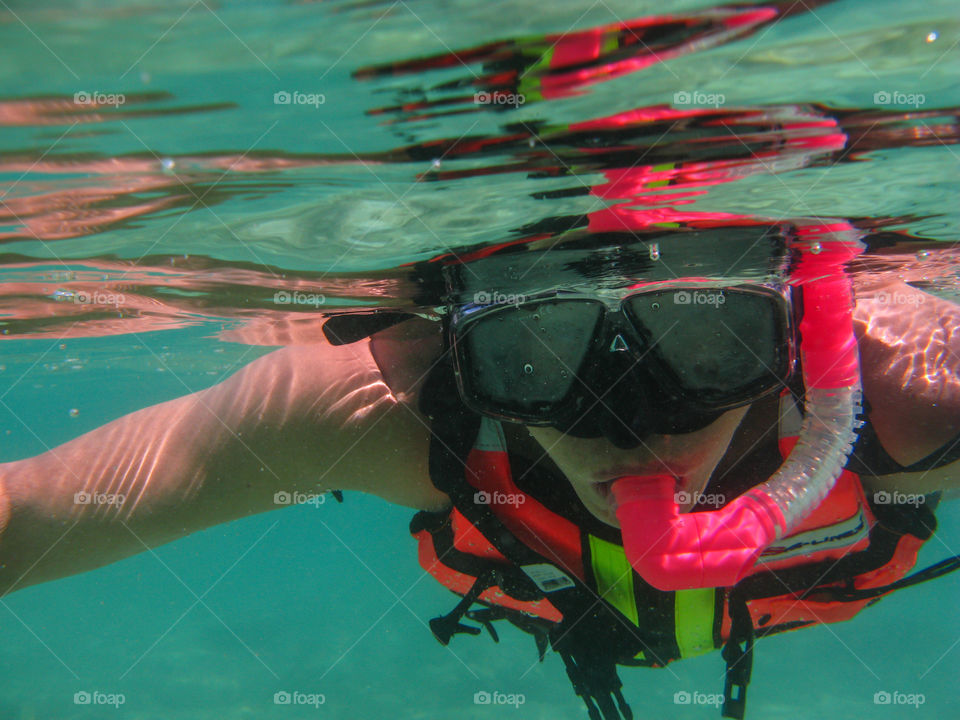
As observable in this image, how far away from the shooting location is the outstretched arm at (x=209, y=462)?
134 inches

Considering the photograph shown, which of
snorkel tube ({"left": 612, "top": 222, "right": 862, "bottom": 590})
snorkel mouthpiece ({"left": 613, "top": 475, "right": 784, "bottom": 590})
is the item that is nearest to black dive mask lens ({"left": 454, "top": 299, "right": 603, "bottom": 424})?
snorkel tube ({"left": 612, "top": 222, "right": 862, "bottom": 590})

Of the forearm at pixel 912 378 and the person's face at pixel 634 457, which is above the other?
the forearm at pixel 912 378

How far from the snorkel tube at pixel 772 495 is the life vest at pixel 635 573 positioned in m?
0.76

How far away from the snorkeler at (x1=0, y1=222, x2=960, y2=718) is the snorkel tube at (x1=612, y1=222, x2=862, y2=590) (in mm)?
16

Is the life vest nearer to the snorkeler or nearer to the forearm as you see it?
the snorkeler

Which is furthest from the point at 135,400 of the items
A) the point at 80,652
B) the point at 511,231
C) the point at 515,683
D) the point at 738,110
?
the point at 738,110

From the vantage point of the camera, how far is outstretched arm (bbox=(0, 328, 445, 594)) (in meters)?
3.41

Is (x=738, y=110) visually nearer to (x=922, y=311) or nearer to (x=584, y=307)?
(x=584, y=307)

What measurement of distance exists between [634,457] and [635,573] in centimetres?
142

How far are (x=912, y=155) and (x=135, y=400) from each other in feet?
123

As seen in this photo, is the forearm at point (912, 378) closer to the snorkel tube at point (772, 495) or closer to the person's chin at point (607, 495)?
the snorkel tube at point (772, 495)

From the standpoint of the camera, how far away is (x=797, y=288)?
12.1 ft

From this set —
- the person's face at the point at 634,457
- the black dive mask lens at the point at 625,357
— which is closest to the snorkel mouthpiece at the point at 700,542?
the person's face at the point at 634,457

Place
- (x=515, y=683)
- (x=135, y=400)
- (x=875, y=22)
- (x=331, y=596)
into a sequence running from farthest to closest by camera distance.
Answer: (x=331, y=596) < (x=135, y=400) < (x=515, y=683) < (x=875, y=22)
